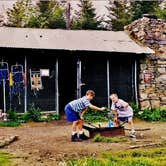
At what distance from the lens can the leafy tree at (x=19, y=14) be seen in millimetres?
33812

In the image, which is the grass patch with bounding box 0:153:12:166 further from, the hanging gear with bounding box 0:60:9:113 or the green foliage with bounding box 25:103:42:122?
the hanging gear with bounding box 0:60:9:113

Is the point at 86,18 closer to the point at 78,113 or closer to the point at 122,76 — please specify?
the point at 122,76

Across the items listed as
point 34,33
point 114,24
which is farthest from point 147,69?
point 114,24

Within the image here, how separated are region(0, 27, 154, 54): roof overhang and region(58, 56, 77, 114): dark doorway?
0.94 m

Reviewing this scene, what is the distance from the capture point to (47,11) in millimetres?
36500

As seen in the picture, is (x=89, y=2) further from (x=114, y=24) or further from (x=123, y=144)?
(x=123, y=144)

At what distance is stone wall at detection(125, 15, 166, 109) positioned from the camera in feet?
59.7

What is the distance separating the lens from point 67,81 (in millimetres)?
18516

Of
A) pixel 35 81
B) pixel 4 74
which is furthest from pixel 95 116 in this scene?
pixel 4 74

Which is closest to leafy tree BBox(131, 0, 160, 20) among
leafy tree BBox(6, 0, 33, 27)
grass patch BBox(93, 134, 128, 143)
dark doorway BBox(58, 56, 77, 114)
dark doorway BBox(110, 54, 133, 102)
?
leafy tree BBox(6, 0, 33, 27)

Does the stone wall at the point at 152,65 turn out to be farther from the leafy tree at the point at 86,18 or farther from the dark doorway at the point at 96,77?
the leafy tree at the point at 86,18

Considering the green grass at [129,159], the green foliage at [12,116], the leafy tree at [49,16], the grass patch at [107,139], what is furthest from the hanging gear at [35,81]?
the leafy tree at [49,16]

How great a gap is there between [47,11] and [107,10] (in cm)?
500

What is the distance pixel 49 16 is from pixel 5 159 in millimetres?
27270
